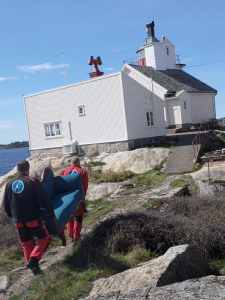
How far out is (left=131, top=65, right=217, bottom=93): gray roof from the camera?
3075cm

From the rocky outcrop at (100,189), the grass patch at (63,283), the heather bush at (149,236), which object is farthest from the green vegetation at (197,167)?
the grass patch at (63,283)

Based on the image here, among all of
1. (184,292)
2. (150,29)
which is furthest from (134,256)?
(150,29)

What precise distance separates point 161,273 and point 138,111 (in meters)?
17.8

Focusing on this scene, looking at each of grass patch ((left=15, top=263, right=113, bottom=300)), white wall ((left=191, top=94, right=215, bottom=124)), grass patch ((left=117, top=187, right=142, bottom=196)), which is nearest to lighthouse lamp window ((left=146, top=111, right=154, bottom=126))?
white wall ((left=191, top=94, right=215, bottom=124))

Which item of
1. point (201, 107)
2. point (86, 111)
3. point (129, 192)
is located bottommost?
point (129, 192)

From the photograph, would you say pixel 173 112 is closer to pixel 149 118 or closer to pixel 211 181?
A: pixel 149 118

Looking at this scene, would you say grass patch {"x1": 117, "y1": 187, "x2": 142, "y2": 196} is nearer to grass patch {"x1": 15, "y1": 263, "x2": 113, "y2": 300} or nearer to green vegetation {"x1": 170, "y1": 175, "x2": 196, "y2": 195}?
green vegetation {"x1": 170, "y1": 175, "x2": 196, "y2": 195}

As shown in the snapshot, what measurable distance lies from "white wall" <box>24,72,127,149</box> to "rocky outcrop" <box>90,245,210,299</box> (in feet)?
51.6

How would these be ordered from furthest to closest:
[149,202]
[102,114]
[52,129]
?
[52,129]
[102,114]
[149,202]

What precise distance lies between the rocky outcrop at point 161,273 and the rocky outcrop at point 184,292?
94 centimetres

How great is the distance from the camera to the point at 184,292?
3.25m

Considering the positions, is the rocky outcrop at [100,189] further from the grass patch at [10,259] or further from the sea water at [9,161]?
the sea water at [9,161]

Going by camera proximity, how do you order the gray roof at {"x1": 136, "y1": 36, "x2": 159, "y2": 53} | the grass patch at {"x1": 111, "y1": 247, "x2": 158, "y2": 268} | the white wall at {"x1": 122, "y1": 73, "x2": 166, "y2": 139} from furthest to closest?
1. the gray roof at {"x1": 136, "y1": 36, "x2": 159, "y2": 53}
2. the white wall at {"x1": 122, "y1": 73, "x2": 166, "y2": 139}
3. the grass patch at {"x1": 111, "y1": 247, "x2": 158, "y2": 268}

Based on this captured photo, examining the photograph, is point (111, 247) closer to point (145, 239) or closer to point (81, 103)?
point (145, 239)
